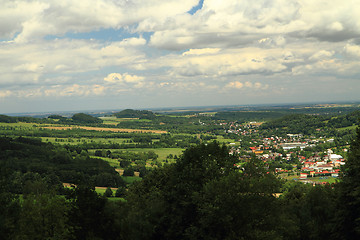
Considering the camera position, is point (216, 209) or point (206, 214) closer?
point (216, 209)

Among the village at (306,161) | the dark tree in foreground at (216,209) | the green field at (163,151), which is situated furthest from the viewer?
the green field at (163,151)

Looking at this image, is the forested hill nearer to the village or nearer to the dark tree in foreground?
the village

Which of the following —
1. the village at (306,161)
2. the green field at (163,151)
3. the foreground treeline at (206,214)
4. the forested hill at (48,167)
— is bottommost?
the village at (306,161)

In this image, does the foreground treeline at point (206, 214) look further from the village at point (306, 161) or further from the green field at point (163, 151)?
the green field at point (163, 151)

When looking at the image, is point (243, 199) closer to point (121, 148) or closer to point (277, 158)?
point (277, 158)

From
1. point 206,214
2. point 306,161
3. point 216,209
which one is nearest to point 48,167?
point 206,214

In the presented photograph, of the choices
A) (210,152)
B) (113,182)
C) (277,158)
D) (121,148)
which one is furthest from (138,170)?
(210,152)

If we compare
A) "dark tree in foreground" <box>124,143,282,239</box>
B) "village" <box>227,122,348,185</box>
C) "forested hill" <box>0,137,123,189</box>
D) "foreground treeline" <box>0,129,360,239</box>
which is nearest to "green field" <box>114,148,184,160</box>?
"village" <box>227,122,348,185</box>

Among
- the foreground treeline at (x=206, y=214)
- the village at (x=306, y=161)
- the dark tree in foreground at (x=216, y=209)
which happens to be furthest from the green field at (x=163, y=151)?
the foreground treeline at (x=206, y=214)

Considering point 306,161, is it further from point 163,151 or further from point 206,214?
point 206,214
